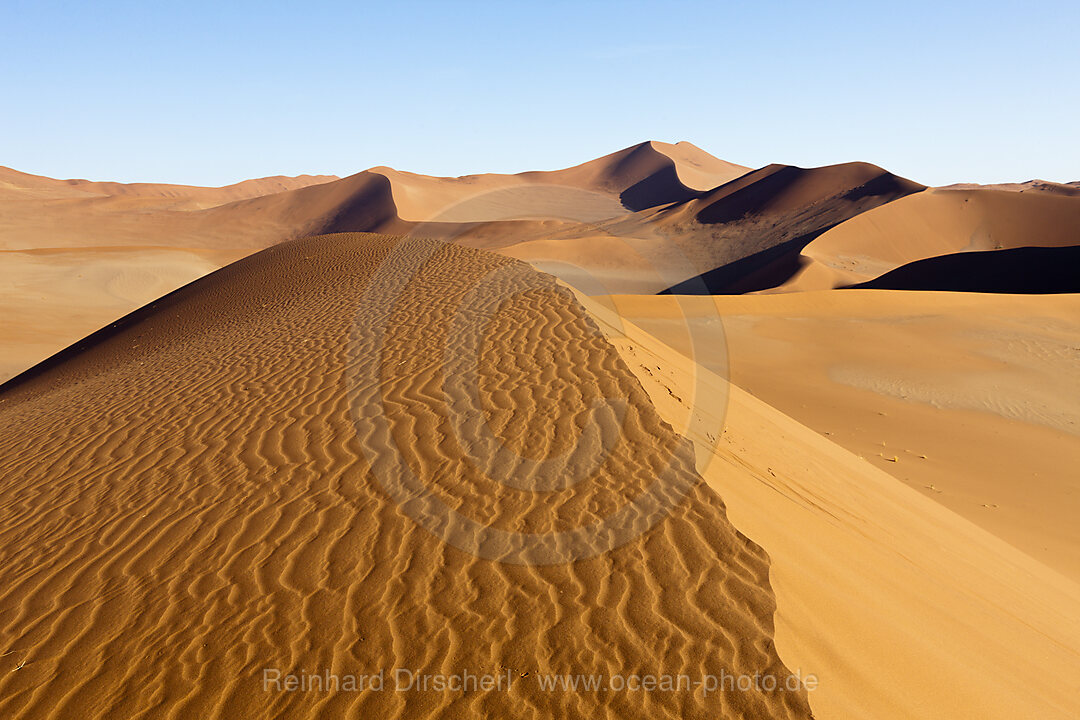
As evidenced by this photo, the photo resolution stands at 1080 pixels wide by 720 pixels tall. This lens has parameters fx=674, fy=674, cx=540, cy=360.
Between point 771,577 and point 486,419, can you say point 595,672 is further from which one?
point 486,419

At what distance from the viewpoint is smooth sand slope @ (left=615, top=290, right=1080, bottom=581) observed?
9766 mm

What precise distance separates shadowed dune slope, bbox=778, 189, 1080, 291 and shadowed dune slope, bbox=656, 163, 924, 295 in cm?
262

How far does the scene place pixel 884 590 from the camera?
4613mm

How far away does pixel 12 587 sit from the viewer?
4.68 m

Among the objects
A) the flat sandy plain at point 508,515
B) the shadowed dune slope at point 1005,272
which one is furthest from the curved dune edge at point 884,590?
the shadowed dune slope at point 1005,272

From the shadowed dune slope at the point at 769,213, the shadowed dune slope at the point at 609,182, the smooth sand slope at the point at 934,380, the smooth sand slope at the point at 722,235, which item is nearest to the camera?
the smooth sand slope at the point at 934,380

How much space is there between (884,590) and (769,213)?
61284mm

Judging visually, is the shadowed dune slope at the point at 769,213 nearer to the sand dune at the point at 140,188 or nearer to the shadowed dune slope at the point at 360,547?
the shadowed dune slope at the point at 360,547

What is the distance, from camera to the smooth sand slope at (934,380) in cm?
977

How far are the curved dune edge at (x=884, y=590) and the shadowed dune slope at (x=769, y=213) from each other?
114 feet

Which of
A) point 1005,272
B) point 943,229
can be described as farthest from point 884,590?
point 943,229

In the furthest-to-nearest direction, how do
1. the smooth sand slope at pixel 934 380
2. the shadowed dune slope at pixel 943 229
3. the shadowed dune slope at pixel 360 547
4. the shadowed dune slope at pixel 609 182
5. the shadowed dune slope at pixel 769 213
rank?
the shadowed dune slope at pixel 609 182, the shadowed dune slope at pixel 769 213, the shadowed dune slope at pixel 943 229, the smooth sand slope at pixel 934 380, the shadowed dune slope at pixel 360 547

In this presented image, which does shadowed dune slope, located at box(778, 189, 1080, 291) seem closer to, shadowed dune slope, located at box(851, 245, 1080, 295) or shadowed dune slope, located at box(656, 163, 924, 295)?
shadowed dune slope, located at box(656, 163, 924, 295)

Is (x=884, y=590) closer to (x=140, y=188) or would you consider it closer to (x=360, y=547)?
(x=360, y=547)
